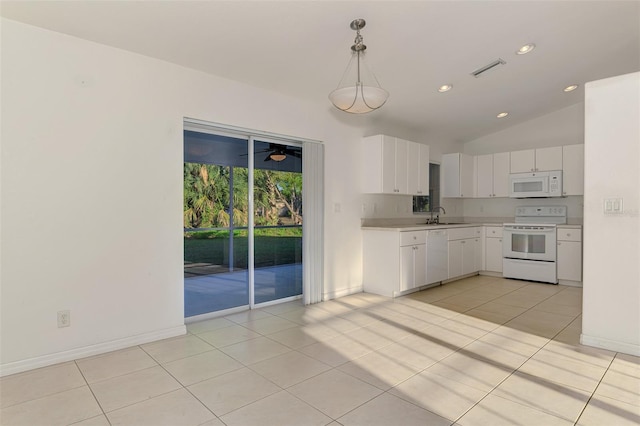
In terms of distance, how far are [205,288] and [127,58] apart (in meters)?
2.52

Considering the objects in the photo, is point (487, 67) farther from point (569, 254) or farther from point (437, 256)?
point (569, 254)

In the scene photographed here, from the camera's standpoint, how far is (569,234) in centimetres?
547

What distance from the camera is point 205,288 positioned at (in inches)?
164

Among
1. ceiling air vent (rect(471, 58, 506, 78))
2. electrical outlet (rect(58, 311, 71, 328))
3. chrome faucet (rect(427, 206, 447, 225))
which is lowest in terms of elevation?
electrical outlet (rect(58, 311, 71, 328))

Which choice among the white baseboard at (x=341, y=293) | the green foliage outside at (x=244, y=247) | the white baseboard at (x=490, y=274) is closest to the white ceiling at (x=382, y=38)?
the green foliage outside at (x=244, y=247)

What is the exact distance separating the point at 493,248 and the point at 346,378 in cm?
483

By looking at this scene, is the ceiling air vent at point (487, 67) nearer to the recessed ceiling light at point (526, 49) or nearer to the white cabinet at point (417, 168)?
the recessed ceiling light at point (526, 49)

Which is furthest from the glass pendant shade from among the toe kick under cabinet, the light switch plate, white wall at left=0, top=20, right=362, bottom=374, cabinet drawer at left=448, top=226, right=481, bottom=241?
cabinet drawer at left=448, top=226, right=481, bottom=241

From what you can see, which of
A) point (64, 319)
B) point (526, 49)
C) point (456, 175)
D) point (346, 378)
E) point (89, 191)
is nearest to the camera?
point (346, 378)

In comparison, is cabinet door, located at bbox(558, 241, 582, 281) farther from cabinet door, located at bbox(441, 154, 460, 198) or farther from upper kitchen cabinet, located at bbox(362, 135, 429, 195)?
upper kitchen cabinet, located at bbox(362, 135, 429, 195)

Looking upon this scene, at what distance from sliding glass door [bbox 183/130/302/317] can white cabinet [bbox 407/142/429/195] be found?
186 centimetres

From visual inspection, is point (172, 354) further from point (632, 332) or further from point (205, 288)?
point (632, 332)

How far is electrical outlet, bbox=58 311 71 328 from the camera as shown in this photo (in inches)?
108

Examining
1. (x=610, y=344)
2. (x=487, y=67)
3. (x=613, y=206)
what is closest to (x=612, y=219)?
(x=613, y=206)
